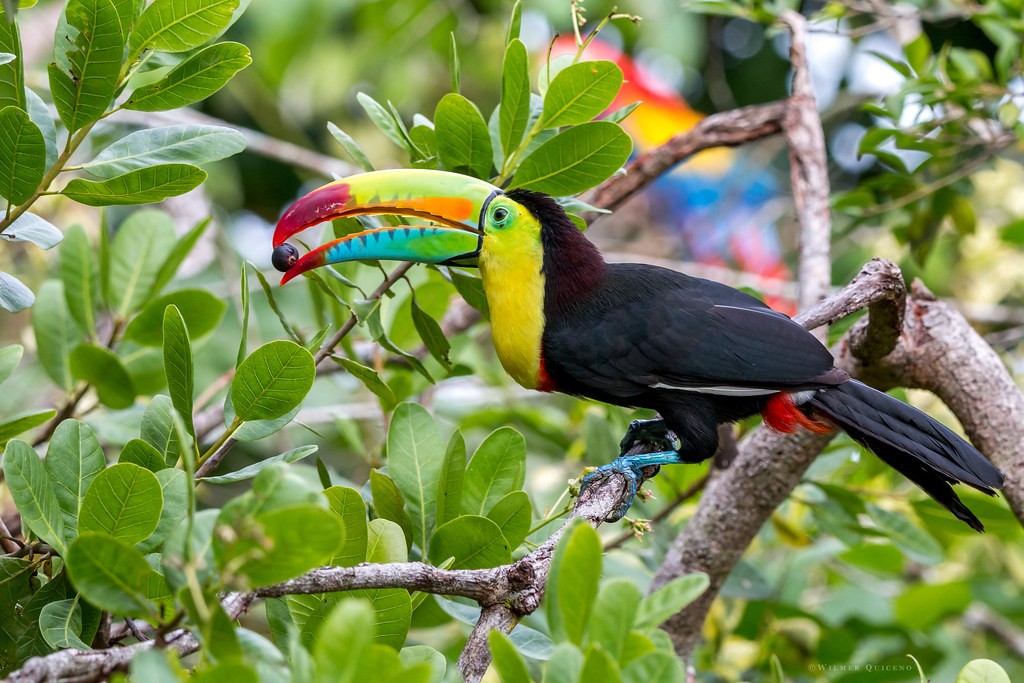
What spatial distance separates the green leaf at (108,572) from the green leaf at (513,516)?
Result: 0.63 m

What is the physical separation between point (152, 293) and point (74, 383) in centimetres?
28

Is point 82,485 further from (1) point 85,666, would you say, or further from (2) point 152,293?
(2) point 152,293

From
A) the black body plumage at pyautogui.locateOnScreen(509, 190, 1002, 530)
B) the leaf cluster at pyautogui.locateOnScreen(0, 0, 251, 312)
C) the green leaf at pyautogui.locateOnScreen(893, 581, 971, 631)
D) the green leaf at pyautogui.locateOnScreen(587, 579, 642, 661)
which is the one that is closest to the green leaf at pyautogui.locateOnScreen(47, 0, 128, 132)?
the leaf cluster at pyautogui.locateOnScreen(0, 0, 251, 312)

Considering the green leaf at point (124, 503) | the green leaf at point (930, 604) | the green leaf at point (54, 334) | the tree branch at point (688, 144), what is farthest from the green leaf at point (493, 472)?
the green leaf at point (930, 604)

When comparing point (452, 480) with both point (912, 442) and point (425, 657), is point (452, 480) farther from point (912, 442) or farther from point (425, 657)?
point (912, 442)

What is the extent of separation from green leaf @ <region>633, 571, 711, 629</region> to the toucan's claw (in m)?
1.36

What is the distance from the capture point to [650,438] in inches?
101

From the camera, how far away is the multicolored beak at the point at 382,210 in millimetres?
2086

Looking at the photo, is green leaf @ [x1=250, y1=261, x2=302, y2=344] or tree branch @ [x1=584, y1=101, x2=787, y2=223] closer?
green leaf @ [x1=250, y1=261, x2=302, y2=344]

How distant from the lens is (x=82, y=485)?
1498mm

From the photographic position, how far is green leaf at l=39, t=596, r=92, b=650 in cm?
135

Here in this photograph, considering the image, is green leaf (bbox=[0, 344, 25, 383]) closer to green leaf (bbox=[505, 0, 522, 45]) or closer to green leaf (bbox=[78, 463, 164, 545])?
green leaf (bbox=[78, 463, 164, 545])

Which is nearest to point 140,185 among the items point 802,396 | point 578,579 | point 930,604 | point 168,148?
point 168,148

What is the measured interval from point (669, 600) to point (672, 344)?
1.24 m
